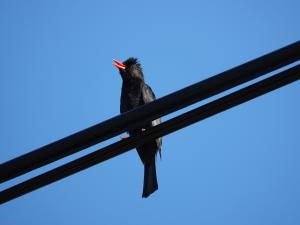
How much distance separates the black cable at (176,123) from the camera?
2.20 meters

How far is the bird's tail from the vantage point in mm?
4777

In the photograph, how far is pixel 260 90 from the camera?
2.22 metres

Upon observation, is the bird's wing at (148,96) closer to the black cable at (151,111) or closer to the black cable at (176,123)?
the black cable at (176,123)

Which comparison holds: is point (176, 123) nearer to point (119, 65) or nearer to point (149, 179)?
point (149, 179)

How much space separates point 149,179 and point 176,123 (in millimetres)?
2767

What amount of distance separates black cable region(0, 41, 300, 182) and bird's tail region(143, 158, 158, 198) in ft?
8.59

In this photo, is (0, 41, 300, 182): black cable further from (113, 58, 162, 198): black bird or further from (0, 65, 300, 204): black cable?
(113, 58, 162, 198): black bird

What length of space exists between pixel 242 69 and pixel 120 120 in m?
0.57

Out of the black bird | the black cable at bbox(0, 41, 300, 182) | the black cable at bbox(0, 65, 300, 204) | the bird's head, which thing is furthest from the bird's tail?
the black cable at bbox(0, 41, 300, 182)

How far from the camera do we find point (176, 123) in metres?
2.31

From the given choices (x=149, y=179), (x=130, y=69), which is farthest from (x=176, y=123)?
(x=130, y=69)

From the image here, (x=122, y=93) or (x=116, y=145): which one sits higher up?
(x=122, y=93)

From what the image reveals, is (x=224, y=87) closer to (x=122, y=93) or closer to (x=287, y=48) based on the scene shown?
(x=287, y=48)

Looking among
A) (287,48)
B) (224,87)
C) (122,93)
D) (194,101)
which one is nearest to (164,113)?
(194,101)
